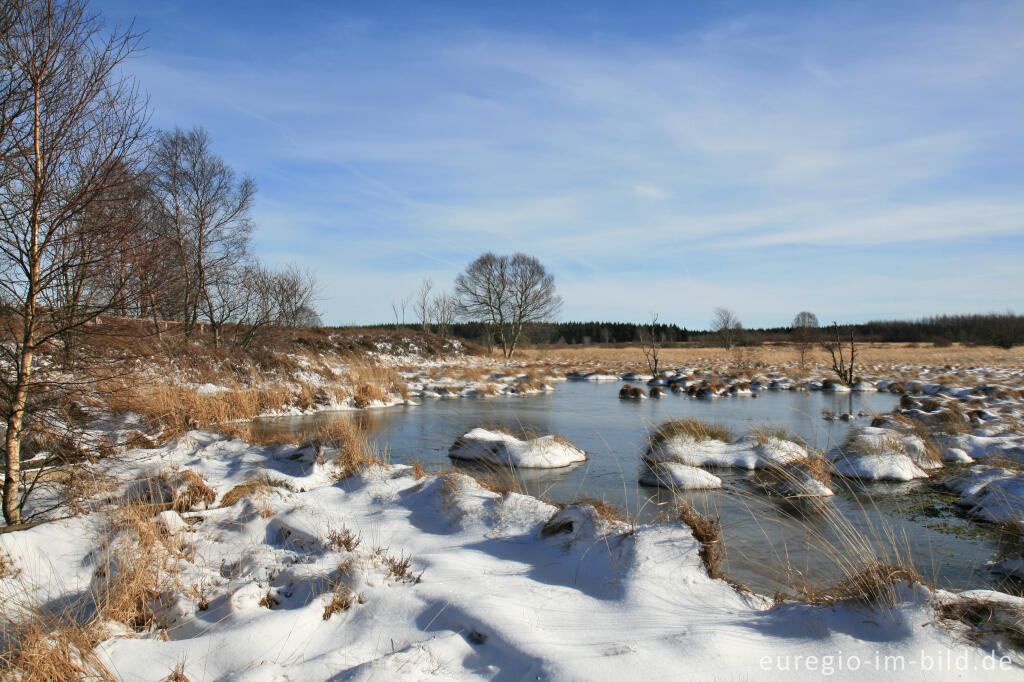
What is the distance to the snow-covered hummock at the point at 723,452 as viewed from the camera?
319 inches

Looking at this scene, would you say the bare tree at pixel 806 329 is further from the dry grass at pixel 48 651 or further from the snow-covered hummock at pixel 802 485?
the dry grass at pixel 48 651

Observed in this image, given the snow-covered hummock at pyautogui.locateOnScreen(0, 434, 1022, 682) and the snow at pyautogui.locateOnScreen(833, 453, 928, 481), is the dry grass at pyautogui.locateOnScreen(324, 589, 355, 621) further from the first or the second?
the snow at pyautogui.locateOnScreen(833, 453, 928, 481)

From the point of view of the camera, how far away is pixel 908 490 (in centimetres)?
694

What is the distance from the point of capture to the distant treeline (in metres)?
47.6

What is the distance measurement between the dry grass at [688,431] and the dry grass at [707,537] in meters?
4.93

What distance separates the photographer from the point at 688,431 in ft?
30.2

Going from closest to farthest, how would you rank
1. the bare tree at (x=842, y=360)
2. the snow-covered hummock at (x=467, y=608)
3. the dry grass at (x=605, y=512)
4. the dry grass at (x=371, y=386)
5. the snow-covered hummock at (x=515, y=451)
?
the snow-covered hummock at (x=467, y=608) → the dry grass at (x=605, y=512) → the snow-covered hummock at (x=515, y=451) → the dry grass at (x=371, y=386) → the bare tree at (x=842, y=360)

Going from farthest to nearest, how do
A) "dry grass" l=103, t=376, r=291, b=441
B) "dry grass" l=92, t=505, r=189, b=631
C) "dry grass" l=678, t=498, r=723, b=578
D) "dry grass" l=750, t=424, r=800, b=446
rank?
"dry grass" l=103, t=376, r=291, b=441, "dry grass" l=750, t=424, r=800, b=446, "dry grass" l=678, t=498, r=723, b=578, "dry grass" l=92, t=505, r=189, b=631

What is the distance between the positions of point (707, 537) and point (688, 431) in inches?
219

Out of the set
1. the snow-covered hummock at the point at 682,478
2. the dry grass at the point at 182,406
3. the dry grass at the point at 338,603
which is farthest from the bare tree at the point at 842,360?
the dry grass at the point at 338,603

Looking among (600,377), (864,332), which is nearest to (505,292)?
(600,377)

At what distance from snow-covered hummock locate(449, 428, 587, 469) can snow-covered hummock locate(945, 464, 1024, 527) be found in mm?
4670

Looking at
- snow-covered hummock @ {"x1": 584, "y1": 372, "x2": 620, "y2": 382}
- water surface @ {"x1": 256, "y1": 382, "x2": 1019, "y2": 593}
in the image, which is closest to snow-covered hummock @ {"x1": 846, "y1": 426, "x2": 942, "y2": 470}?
water surface @ {"x1": 256, "y1": 382, "x2": 1019, "y2": 593}

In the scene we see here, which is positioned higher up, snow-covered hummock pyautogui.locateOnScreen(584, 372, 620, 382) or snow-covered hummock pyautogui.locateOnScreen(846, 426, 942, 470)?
snow-covered hummock pyautogui.locateOnScreen(846, 426, 942, 470)
